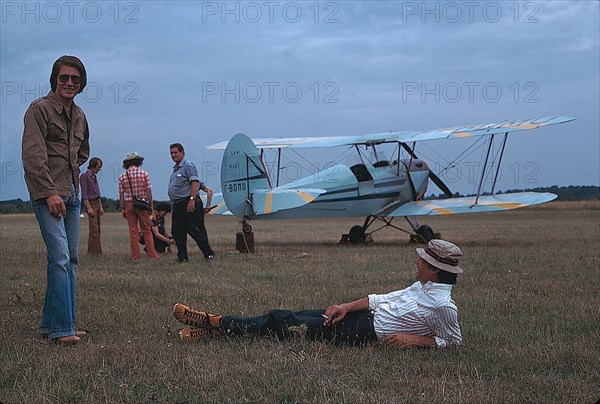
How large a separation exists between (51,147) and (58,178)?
217 mm

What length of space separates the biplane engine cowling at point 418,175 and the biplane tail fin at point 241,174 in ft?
15.9

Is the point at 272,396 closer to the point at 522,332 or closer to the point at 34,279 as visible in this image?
the point at 522,332

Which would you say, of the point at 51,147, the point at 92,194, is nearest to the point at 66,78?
the point at 51,147

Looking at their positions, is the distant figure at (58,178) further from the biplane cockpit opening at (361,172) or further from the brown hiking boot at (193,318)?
the biplane cockpit opening at (361,172)

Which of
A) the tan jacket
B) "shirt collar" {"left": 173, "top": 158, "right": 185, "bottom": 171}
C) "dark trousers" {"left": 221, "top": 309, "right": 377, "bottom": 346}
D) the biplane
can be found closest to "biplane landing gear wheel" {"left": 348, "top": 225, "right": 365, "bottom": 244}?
the biplane

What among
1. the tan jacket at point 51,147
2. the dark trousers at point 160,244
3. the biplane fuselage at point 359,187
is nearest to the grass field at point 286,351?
the tan jacket at point 51,147

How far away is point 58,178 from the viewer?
5.20 m

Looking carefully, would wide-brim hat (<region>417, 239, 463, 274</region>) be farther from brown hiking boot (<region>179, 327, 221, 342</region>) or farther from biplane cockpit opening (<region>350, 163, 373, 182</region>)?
biplane cockpit opening (<region>350, 163, 373, 182</region>)

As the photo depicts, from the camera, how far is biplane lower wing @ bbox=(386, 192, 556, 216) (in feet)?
59.2

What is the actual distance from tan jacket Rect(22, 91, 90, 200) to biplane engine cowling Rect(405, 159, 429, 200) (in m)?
14.0

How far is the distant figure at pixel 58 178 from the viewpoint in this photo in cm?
503

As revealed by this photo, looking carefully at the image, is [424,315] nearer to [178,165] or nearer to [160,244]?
[178,165]

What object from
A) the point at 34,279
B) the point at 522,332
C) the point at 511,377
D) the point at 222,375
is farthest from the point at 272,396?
the point at 34,279

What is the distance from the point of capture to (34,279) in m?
8.58
